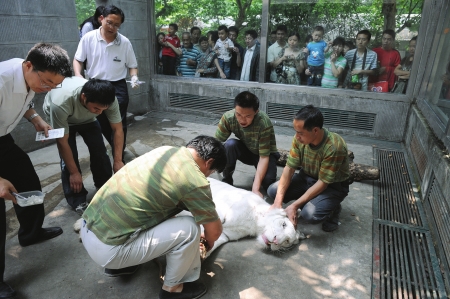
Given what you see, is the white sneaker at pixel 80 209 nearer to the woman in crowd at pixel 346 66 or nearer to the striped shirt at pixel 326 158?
the striped shirt at pixel 326 158

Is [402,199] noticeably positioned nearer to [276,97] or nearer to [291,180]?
[291,180]

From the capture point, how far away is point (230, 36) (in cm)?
638

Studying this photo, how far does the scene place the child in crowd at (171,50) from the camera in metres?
6.82

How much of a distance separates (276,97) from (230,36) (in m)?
1.59

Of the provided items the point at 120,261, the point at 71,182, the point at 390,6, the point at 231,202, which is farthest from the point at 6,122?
the point at 390,6

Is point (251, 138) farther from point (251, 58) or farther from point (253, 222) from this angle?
point (251, 58)

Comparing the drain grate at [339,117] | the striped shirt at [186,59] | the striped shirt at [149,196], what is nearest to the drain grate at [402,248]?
the striped shirt at [149,196]

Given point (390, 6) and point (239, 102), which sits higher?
point (390, 6)

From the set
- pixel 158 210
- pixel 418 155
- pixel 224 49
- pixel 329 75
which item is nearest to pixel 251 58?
pixel 224 49

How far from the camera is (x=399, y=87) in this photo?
17.7 feet

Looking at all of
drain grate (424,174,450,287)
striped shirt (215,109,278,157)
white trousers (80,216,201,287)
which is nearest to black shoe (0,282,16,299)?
white trousers (80,216,201,287)

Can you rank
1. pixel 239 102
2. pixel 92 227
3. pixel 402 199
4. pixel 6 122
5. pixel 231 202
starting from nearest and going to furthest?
pixel 92 227 → pixel 6 122 → pixel 231 202 → pixel 239 102 → pixel 402 199

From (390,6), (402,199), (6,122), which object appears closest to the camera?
(6,122)

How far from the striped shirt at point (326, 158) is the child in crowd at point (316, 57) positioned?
3.37 meters
